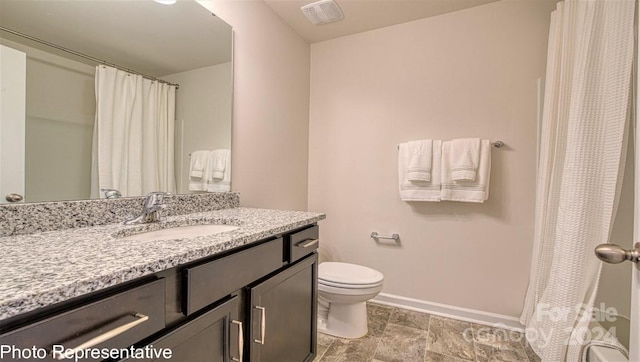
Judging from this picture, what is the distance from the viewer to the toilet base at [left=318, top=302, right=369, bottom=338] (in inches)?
71.4

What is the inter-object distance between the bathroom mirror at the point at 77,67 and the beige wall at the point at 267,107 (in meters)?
0.30

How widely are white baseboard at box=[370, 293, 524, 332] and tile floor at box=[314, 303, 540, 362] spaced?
5 centimetres

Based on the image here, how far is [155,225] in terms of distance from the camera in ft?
3.57

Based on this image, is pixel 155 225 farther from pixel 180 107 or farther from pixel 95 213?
pixel 180 107

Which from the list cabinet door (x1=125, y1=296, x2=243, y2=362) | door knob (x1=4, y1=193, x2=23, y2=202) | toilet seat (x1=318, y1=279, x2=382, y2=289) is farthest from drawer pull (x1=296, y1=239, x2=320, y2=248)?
door knob (x1=4, y1=193, x2=23, y2=202)

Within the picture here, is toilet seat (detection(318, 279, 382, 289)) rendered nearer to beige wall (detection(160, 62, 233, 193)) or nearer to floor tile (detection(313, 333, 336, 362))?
floor tile (detection(313, 333, 336, 362))

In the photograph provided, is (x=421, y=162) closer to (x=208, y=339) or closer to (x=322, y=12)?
(x=322, y=12)

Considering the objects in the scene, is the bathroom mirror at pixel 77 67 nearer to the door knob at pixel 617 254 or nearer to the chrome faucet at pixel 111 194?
the chrome faucet at pixel 111 194

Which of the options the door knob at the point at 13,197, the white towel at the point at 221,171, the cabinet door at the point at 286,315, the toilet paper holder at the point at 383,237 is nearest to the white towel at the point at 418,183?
the toilet paper holder at the point at 383,237

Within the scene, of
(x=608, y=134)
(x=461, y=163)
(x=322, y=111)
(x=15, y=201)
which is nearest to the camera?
(x=15, y=201)

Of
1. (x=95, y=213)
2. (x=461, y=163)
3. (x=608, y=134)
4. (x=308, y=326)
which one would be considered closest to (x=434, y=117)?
(x=461, y=163)

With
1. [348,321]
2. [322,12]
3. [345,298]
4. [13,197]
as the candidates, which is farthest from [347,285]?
[322,12]

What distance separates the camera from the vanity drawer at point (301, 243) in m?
1.15

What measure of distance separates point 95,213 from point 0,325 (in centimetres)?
72
